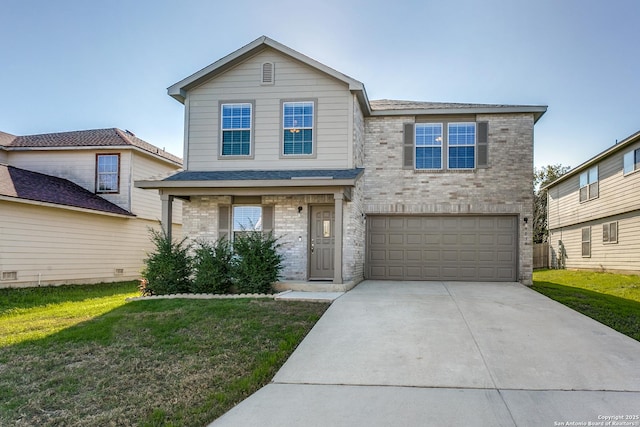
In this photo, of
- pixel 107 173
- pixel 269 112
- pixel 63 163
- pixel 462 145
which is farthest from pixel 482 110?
pixel 63 163

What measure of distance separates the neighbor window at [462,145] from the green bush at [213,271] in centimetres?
726

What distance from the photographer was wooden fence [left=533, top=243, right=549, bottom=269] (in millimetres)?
25109

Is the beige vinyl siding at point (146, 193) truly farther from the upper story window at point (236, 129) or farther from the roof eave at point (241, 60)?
the upper story window at point (236, 129)

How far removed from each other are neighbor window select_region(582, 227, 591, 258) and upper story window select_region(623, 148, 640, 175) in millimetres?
4423

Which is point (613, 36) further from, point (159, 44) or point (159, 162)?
point (159, 162)

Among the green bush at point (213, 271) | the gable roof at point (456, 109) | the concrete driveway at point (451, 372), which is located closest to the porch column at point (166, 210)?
the green bush at point (213, 271)

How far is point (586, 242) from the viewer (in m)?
21.2

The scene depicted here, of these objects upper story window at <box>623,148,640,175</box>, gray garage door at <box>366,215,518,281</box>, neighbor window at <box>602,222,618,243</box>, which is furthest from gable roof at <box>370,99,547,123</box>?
neighbor window at <box>602,222,618,243</box>

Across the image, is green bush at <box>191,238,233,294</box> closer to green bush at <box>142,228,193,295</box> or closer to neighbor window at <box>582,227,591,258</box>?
green bush at <box>142,228,193,295</box>

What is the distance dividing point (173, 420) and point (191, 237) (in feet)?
30.9

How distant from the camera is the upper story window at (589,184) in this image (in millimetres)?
20225

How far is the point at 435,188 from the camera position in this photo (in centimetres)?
1400

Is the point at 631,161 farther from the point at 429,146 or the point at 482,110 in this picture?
the point at 429,146

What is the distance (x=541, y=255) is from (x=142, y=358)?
949 inches
